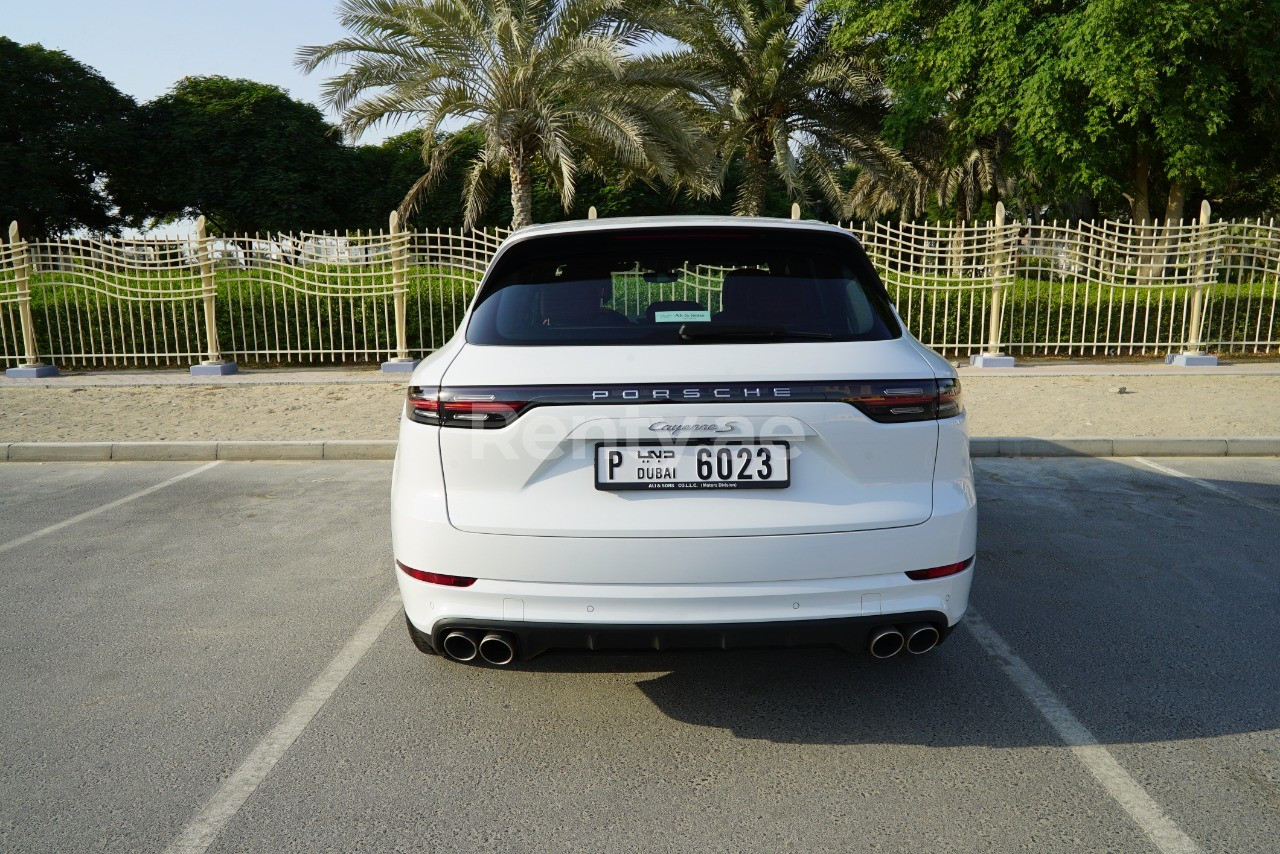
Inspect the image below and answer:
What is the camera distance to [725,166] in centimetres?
2214

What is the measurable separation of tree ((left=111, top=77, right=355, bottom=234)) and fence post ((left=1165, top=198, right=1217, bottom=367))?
3441cm

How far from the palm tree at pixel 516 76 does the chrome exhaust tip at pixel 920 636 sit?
13.5 metres

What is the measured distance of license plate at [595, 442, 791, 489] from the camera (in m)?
2.86

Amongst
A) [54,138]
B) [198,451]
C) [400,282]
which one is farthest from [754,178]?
[54,138]

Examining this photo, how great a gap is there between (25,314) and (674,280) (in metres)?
13.1

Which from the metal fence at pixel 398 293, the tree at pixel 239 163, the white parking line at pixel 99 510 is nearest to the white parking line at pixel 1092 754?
the white parking line at pixel 99 510

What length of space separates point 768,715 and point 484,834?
114 centimetres

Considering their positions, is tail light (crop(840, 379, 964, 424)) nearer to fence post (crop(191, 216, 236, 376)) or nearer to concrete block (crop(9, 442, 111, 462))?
concrete block (crop(9, 442, 111, 462))

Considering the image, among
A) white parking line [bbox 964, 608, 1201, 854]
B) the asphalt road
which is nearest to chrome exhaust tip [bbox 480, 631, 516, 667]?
the asphalt road

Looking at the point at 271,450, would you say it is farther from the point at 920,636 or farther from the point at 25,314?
the point at 25,314

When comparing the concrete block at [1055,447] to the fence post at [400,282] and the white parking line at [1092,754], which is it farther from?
the fence post at [400,282]

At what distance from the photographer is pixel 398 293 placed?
538 inches

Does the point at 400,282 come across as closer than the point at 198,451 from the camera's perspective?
No

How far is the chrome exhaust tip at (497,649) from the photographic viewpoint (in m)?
2.92
